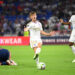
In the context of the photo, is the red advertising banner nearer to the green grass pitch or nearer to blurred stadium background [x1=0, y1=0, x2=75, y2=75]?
blurred stadium background [x1=0, y1=0, x2=75, y2=75]

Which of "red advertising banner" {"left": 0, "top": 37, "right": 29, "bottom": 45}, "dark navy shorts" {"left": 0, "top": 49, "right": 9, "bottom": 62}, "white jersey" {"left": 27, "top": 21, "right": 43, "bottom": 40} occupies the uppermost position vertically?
"white jersey" {"left": 27, "top": 21, "right": 43, "bottom": 40}

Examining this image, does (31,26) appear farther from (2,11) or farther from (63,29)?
(2,11)

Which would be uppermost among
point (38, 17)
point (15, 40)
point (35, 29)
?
point (38, 17)

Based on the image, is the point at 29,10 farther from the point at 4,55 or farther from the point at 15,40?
the point at 4,55

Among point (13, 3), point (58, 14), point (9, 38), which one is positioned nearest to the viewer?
point (9, 38)

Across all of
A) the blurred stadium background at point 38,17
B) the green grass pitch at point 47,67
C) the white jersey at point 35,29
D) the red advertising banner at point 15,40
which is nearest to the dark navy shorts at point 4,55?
the green grass pitch at point 47,67

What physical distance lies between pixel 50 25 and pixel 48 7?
467cm

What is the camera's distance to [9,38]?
2809 centimetres

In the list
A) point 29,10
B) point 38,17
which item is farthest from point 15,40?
point 29,10

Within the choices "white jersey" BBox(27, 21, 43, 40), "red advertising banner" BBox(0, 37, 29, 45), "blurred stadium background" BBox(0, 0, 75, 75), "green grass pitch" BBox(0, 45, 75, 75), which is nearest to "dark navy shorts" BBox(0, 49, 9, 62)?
"green grass pitch" BBox(0, 45, 75, 75)

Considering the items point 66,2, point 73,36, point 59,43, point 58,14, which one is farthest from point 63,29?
point 73,36

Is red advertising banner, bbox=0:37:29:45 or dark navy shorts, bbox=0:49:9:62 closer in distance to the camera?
dark navy shorts, bbox=0:49:9:62

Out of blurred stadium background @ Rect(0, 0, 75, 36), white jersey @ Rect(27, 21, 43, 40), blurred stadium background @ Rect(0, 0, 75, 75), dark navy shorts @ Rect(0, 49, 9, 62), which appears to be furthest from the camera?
blurred stadium background @ Rect(0, 0, 75, 36)

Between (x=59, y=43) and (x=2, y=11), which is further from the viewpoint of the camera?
(x=2, y=11)
